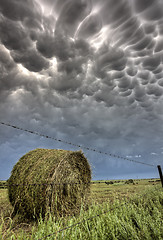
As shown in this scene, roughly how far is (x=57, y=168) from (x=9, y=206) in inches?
106

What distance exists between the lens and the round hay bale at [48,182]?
4.81 meters

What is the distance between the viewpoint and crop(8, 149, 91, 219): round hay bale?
15.8 ft

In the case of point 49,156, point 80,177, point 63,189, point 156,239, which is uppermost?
point 49,156

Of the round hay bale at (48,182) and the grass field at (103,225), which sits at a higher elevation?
the round hay bale at (48,182)

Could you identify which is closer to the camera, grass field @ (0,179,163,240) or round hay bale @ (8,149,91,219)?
grass field @ (0,179,163,240)

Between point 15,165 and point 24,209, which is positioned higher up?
point 15,165

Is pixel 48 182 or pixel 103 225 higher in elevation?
pixel 48 182

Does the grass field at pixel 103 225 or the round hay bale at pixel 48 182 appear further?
the round hay bale at pixel 48 182

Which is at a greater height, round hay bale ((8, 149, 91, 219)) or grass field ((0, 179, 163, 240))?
round hay bale ((8, 149, 91, 219))

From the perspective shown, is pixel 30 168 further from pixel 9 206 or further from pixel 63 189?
pixel 9 206

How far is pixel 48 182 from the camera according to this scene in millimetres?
4879

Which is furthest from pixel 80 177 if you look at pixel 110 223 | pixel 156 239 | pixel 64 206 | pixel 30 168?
pixel 156 239

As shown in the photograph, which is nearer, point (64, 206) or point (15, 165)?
point (64, 206)

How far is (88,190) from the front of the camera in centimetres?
650
